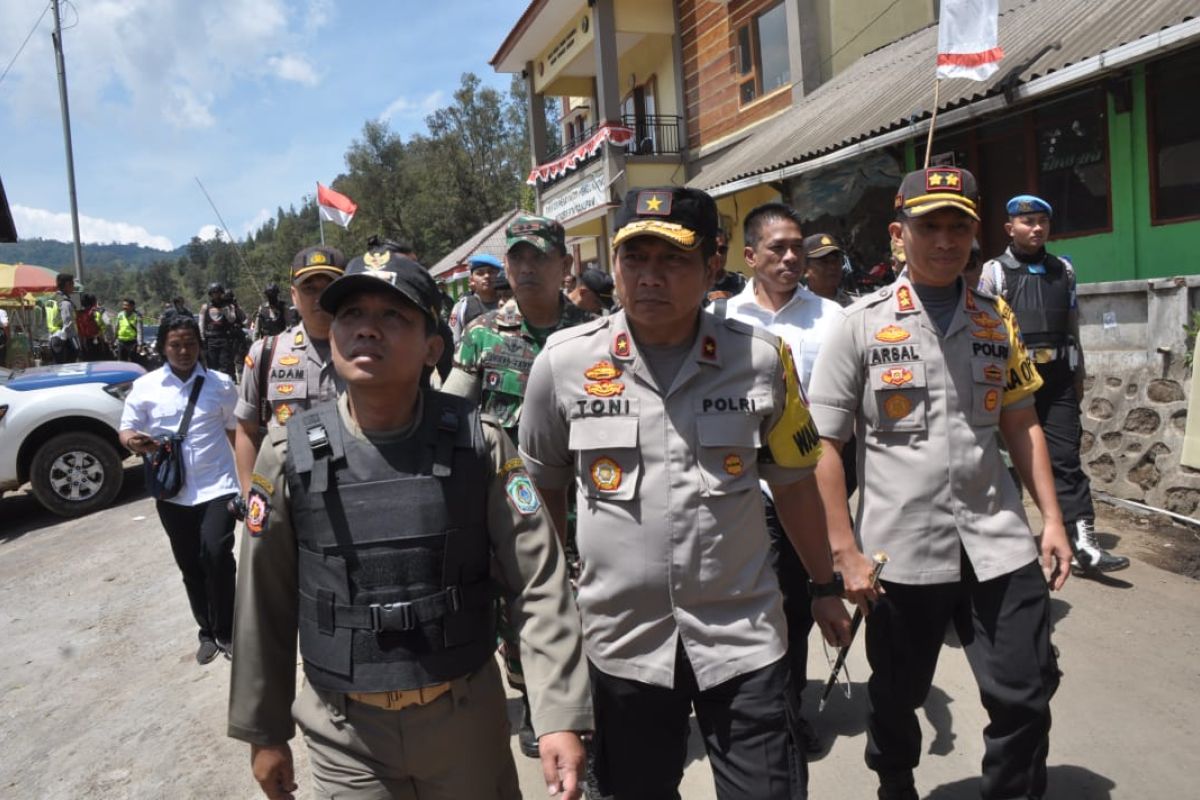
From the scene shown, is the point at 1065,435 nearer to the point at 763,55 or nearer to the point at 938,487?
the point at 938,487

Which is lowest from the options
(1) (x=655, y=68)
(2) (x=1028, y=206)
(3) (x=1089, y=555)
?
(3) (x=1089, y=555)

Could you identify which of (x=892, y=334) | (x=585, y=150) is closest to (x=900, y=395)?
(x=892, y=334)

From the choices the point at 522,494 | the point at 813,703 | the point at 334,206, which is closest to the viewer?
the point at 522,494

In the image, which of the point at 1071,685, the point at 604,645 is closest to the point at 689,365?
the point at 604,645

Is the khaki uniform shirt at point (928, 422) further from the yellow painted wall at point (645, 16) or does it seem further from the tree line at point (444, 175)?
the tree line at point (444, 175)

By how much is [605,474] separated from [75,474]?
27.1 feet

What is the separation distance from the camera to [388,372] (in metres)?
1.95

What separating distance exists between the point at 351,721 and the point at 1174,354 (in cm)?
635

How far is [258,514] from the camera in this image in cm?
196

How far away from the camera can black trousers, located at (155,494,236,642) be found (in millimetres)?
4723

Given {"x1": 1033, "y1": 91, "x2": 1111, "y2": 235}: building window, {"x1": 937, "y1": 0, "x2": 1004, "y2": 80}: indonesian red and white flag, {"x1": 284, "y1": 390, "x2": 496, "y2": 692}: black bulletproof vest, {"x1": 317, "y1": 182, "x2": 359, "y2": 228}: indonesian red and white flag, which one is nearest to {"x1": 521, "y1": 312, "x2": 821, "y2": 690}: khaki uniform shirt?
{"x1": 284, "y1": 390, "x2": 496, "y2": 692}: black bulletproof vest

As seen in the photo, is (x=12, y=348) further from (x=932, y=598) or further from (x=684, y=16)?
(x=932, y=598)

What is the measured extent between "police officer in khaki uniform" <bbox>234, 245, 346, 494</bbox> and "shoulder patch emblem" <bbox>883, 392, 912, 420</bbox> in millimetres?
2353

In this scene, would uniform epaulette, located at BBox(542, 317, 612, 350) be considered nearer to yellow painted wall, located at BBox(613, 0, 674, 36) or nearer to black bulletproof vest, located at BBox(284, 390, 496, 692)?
black bulletproof vest, located at BBox(284, 390, 496, 692)
